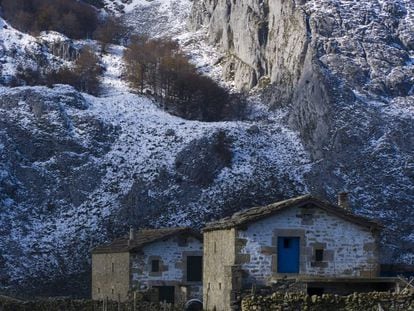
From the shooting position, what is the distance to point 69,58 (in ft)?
322

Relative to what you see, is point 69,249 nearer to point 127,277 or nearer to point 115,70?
point 127,277

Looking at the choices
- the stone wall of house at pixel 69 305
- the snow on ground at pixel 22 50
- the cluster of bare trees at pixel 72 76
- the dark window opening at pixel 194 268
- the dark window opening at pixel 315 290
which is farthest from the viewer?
the snow on ground at pixel 22 50

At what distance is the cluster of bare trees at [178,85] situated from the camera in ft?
282

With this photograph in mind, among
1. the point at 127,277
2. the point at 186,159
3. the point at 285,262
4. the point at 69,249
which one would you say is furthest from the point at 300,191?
the point at 285,262

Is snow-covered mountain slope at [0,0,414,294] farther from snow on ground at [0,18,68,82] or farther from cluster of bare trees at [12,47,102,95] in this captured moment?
snow on ground at [0,18,68,82]

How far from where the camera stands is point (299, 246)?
3431 centimetres

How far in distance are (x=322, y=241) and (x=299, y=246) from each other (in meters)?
0.86

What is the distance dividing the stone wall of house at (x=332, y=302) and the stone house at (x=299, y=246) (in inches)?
233

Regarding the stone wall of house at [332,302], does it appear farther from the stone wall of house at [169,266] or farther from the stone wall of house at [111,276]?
the stone wall of house at [169,266]

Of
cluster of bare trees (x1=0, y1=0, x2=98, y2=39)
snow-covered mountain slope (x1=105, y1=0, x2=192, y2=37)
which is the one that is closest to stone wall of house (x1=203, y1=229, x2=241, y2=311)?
cluster of bare trees (x1=0, y1=0, x2=98, y2=39)

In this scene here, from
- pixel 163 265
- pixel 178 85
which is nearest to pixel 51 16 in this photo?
pixel 178 85

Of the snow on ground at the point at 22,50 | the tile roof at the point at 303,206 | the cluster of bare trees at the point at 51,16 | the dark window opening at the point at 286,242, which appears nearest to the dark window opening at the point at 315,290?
the dark window opening at the point at 286,242

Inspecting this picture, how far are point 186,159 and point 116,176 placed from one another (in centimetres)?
542

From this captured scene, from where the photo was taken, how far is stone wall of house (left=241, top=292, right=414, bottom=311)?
86.4 ft
